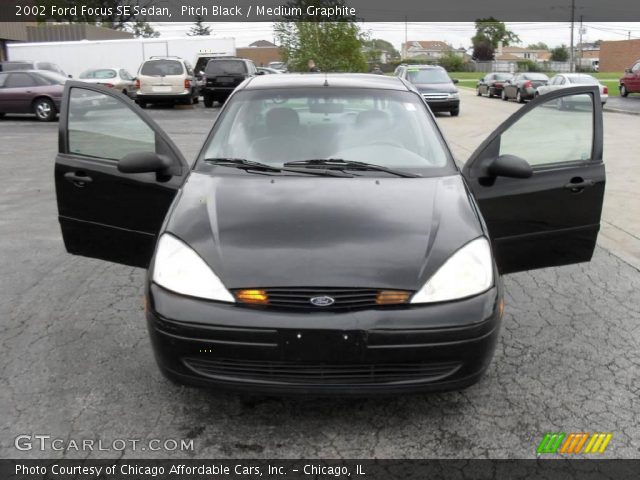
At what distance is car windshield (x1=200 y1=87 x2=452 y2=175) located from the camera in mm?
4047

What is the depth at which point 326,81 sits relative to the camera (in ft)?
15.2

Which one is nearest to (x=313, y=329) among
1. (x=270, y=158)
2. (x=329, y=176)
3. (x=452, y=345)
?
(x=452, y=345)

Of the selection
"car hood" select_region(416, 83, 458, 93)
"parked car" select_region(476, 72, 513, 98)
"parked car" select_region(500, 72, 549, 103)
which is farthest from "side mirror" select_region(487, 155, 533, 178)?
"parked car" select_region(476, 72, 513, 98)

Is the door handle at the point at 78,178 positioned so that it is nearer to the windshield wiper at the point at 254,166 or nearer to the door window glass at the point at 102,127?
the door window glass at the point at 102,127

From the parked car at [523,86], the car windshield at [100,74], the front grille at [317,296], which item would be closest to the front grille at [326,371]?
the front grille at [317,296]

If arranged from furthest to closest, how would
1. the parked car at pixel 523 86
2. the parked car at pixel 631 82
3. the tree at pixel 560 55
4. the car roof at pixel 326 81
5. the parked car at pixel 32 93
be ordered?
the tree at pixel 560 55, the parked car at pixel 631 82, the parked car at pixel 523 86, the parked car at pixel 32 93, the car roof at pixel 326 81

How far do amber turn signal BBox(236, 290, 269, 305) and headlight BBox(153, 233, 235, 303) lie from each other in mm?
37

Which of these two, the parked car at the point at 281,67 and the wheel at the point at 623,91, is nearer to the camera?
the wheel at the point at 623,91

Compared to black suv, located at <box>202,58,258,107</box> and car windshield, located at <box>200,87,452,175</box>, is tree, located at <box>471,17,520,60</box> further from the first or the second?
car windshield, located at <box>200,87,452,175</box>

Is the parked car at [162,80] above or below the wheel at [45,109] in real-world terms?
above

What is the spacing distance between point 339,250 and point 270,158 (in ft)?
4.01

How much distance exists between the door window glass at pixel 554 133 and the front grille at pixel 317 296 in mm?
1858

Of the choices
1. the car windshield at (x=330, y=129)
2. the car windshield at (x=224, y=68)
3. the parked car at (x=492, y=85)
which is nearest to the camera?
the car windshield at (x=330, y=129)
